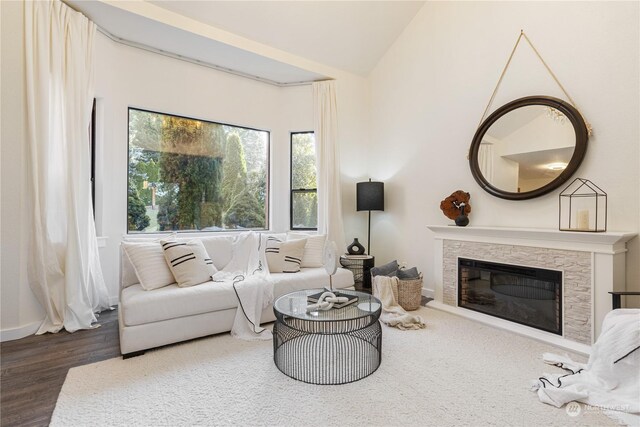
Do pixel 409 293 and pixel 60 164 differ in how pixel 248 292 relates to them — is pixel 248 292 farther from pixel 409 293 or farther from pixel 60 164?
pixel 60 164

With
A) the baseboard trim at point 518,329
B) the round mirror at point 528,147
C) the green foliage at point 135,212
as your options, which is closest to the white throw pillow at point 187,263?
the green foliage at point 135,212

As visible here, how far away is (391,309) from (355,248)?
1.32 metres

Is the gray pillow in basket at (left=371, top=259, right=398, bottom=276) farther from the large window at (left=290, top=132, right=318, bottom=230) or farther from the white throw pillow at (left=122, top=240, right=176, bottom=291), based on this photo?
the white throw pillow at (left=122, top=240, right=176, bottom=291)

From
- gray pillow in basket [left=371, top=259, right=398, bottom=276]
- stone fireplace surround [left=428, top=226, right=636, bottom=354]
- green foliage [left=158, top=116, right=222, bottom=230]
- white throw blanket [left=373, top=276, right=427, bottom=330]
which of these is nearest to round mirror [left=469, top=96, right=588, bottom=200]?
stone fireplace surround [left=428, top=226, right=636, bottom=354]

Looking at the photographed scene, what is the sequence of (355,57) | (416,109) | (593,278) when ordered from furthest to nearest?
(355,57) → (416,109) → (593,278)

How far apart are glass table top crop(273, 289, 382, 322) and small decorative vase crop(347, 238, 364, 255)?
1876 millimetres

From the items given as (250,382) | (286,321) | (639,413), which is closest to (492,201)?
(639,413)

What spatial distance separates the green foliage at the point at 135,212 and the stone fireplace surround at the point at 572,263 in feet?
12.3

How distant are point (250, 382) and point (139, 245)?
5.35 ft

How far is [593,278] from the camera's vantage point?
8.11 feet

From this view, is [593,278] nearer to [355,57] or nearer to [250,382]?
[250,382]

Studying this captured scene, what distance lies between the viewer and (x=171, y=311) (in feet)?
8.14

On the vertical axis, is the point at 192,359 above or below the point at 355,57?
below

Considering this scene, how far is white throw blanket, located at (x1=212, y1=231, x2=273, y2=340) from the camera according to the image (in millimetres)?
2754
